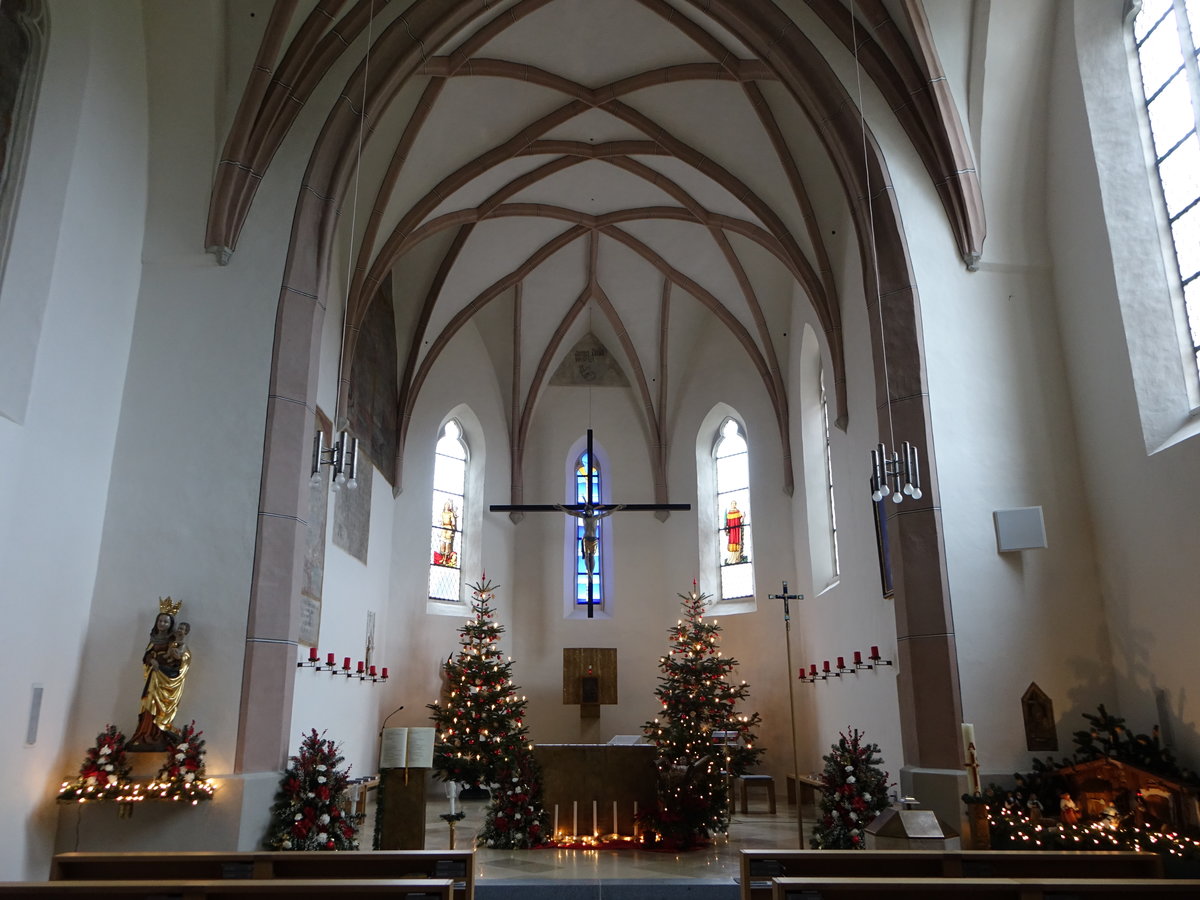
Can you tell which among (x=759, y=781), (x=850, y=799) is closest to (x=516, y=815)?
(x=850, y=799)

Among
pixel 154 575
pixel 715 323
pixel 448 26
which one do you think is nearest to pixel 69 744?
pixel 154 575

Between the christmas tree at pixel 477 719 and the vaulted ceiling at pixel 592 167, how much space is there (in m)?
4.76

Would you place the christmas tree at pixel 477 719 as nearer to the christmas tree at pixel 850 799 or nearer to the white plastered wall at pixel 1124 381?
the christmas tree at pixel 850 799

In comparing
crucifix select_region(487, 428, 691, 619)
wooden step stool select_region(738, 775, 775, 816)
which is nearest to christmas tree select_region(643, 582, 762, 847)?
wooden step stool select_region(738, 775, 775, 816)

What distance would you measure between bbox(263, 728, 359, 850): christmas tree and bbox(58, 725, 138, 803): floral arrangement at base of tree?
1.29m

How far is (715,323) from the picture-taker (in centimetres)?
1927

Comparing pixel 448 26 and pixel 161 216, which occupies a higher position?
pixel 448 26

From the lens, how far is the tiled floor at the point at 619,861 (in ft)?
29.7

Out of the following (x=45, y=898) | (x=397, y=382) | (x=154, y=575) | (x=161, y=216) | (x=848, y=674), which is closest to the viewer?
(x=45, y=898)

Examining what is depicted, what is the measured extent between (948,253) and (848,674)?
6.08 meters

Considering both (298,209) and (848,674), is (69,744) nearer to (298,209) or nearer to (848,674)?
(298,209)

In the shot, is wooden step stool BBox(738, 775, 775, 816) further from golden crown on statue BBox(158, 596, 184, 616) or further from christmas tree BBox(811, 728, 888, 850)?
golden crown on statue BBox(158, 596, 184, 616)

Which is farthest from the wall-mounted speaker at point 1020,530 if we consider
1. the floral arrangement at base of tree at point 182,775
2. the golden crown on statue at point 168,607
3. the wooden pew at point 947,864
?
the golden crown on statue at point 168,607

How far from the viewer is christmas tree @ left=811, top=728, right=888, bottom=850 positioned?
30.8 ft
